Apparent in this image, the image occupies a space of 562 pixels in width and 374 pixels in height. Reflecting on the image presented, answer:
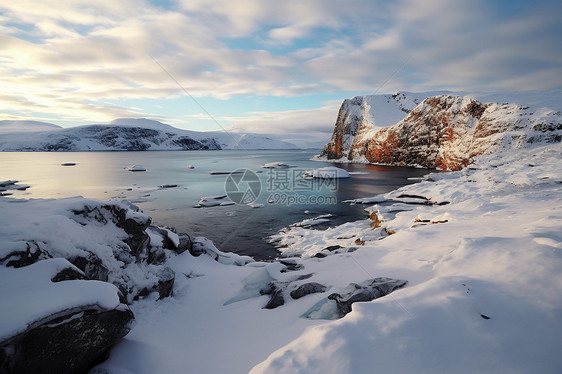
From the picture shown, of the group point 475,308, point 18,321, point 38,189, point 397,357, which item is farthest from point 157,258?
point 38,189

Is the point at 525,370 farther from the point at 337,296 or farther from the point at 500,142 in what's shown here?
the point at 500,142

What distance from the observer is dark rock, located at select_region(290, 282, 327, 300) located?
236 inches

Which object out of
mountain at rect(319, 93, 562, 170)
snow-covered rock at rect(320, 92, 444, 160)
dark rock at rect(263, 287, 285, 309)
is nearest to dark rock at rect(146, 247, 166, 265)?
dark rock at rect(263, 287, 285, 309)

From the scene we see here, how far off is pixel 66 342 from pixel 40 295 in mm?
751

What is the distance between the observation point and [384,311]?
11.7ft

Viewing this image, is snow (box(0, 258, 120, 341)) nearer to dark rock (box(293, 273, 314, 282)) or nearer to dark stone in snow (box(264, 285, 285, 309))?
dark stone in snow (box(264, 285, 285, 309))

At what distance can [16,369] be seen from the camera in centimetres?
304

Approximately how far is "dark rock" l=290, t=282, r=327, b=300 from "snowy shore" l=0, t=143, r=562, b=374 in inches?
4.0

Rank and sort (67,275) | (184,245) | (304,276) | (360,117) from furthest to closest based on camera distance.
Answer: (360,117)
(184,245)
(304,276)
(67,275)

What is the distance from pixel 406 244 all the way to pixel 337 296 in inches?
153

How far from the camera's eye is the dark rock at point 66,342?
3029 millimetres

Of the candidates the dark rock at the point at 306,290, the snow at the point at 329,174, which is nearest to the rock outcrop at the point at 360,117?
the snow at the point at 329,174

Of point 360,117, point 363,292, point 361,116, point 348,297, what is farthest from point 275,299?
point 361,116

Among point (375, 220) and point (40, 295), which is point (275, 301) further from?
point (375, 220)
